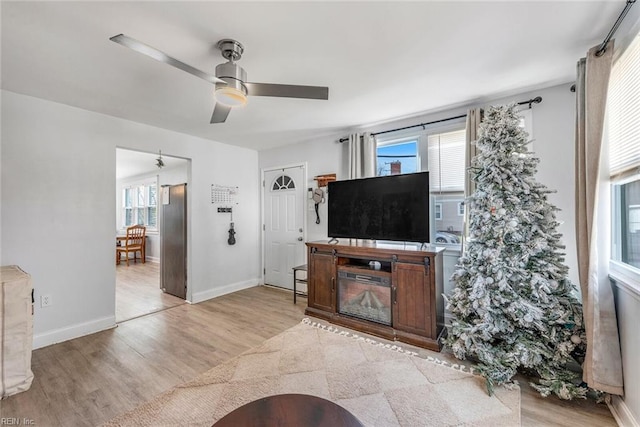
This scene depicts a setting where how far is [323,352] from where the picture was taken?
2523mm

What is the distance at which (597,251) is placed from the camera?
1.82 m

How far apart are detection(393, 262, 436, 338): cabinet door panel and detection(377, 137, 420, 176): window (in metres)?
1.36

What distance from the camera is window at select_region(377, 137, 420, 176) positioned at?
344 centimetres

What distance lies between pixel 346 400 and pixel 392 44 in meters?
2.57

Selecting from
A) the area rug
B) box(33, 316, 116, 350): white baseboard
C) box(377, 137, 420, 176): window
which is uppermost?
box(377, 137, 420, 176): window

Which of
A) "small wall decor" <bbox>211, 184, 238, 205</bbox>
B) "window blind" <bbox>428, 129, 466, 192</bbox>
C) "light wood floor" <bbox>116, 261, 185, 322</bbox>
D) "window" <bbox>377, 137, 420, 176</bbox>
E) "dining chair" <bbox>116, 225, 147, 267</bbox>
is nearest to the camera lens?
"window blind" <bbox>428, 129, 466, 192</bbox>

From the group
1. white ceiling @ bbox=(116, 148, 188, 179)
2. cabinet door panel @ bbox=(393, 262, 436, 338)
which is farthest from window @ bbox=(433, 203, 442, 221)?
white ceiling @ bbox=(116, 148, 188, 179)

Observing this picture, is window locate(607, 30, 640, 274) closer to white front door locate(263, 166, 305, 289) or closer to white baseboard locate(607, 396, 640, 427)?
white baseboard locate(607, 396, 640, 427)

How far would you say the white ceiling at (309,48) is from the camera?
1.61 meters

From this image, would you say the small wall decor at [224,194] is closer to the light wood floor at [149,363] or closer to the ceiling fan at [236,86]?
the light wood floor at [149,363]

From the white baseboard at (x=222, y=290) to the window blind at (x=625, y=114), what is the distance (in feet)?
15.4

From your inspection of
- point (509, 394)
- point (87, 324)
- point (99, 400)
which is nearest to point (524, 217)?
point (509, 394)

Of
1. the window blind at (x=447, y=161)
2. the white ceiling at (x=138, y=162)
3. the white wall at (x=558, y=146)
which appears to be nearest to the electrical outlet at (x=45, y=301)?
the white ceiling at (x=138, y=162)

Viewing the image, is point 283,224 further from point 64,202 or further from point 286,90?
point 286,90
